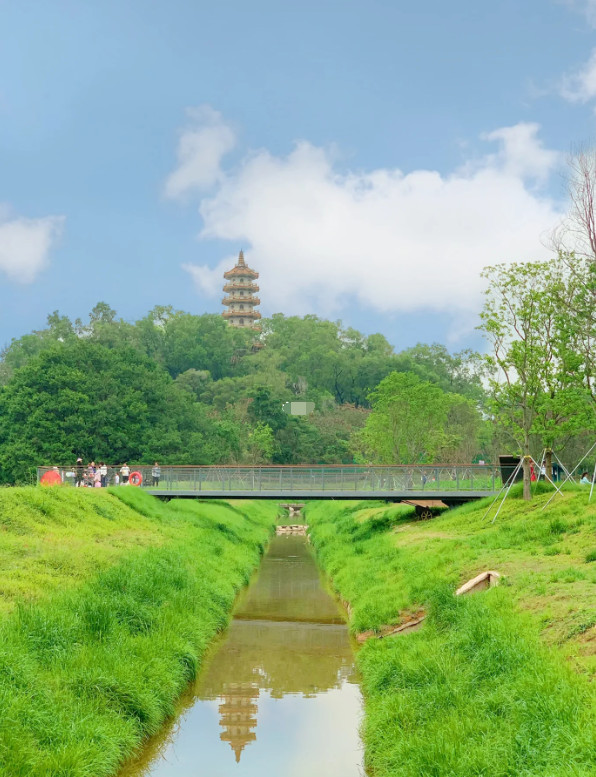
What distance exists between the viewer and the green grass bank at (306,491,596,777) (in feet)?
26.5

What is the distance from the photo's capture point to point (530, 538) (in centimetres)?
1948

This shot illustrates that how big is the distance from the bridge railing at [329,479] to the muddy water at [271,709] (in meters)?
13.5

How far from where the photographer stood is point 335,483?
112 ft

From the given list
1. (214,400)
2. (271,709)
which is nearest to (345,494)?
(271,709)

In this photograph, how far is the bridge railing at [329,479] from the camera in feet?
109

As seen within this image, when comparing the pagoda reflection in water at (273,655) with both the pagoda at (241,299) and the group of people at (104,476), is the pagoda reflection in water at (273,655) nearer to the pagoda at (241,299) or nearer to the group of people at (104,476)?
the group of people at (104,476)

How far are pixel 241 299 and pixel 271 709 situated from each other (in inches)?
4506

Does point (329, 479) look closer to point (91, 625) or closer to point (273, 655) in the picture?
point (273, 655)

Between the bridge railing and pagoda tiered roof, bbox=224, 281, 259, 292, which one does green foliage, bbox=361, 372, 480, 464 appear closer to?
the bridge railing

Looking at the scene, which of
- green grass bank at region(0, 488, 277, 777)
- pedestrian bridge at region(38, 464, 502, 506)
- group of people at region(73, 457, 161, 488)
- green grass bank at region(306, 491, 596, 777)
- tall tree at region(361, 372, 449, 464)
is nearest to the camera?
green grass bank at region(306, 491, 596, 777)

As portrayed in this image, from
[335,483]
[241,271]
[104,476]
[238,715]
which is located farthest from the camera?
[241,271]

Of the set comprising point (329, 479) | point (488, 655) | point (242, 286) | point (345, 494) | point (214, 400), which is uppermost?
point (242, 286)

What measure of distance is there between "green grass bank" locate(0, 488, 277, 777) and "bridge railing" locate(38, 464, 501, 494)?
28.4 ft

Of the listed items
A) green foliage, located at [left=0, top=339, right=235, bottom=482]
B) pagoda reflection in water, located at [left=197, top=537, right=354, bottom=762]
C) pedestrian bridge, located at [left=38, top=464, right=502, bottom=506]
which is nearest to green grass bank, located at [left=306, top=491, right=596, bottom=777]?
pagoda reflection in water, located at [left=197, top=537, right=354, bottom=762]
